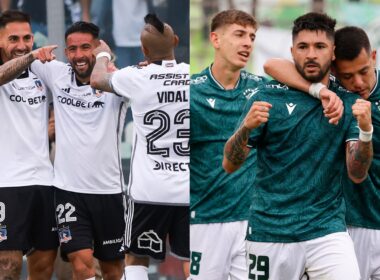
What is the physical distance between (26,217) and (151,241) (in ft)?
2.49

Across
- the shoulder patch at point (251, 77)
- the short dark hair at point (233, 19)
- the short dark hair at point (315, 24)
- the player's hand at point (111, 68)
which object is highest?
the short dark hair at point (315, 24)

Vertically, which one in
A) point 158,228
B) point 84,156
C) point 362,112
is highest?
point 362,112

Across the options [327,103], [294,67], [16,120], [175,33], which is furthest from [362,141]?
[16,120]

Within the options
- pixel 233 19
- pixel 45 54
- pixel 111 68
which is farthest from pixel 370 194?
pixel 45 54

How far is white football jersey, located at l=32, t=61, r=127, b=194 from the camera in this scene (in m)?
6.24

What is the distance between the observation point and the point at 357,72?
5.04 metres

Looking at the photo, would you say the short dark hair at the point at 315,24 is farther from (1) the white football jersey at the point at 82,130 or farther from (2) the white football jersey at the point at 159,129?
(1) the white football jersey at the point at 82,130

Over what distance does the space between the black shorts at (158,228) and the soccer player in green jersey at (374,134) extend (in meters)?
1.07

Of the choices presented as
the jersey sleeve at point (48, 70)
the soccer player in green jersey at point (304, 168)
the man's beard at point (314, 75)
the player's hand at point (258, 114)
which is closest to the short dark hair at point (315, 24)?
the soccer player in green jersey at point (304, 168)

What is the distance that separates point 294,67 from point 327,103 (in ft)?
1.20

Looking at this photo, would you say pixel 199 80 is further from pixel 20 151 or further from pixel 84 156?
pixel 20 151

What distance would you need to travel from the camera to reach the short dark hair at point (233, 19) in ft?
19.7

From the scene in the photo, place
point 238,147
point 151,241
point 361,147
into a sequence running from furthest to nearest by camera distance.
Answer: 1. point 151,241
2. point 238,147
3. point 361,147

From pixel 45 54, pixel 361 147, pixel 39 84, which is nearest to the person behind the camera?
pixel 361 147
